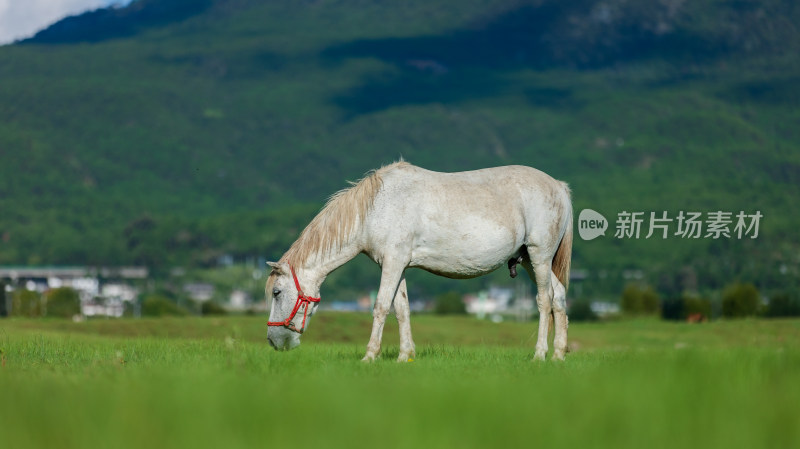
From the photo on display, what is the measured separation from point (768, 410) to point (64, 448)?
4162mm

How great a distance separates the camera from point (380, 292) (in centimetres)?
1291

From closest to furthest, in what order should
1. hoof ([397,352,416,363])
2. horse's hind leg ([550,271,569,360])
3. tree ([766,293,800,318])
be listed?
hoof ([397,352,416,363])
horse's hind leg ([550,271,569,360])
tree ([766,293,800,318])

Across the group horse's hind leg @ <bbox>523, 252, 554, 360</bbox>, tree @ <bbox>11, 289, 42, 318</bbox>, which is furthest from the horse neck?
tree @ <bbox>11, 289, 42, 318</bbox>

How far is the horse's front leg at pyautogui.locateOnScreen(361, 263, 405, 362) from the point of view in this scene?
41.8 ft

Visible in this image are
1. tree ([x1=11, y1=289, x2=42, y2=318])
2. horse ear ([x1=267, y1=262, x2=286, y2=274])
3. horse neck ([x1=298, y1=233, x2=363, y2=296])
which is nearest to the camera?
horse ear ([x1=267, y1=262, x2=286, y2=274])

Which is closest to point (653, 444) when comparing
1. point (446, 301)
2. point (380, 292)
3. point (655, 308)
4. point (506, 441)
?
point (506, 441)

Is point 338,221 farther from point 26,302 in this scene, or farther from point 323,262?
point 26,302

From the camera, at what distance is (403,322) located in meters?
13.5

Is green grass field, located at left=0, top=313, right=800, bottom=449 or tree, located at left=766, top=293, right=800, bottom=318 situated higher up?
green grass field, located at left=0, top=313, right=800, bottom=449

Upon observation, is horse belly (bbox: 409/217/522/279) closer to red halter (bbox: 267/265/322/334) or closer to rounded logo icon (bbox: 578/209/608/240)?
red halter (bbox: 267/265/322/334)

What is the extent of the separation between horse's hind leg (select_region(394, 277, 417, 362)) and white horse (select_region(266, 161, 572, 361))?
1cm

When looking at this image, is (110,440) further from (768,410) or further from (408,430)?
(768,410)

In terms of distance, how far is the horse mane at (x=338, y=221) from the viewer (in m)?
13.2

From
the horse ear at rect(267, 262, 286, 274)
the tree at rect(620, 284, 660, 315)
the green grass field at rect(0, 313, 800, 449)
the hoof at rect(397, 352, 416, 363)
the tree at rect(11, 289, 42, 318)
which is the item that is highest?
the horse ear at rect(267, 262, 286, 274)
